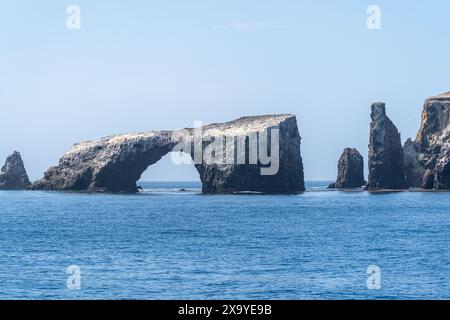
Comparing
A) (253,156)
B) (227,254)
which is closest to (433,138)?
(253,156)

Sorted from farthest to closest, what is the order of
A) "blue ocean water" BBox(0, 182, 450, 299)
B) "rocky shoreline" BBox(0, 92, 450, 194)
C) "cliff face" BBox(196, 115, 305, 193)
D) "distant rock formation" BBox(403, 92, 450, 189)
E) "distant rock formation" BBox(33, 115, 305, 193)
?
"distant rock formation" BBox(403, 92, 450, 189) < "rocky shoreline" BBox(0, 92, 450, 194) < "distant rock formation" BBox(33, 115, 305, 193) < "cliff face" BBox(196, 115, 305, 193) < "blue ocean water" BBox(0, 182, 450, 299)

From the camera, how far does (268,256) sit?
185 feet

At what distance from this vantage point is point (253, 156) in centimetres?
16912

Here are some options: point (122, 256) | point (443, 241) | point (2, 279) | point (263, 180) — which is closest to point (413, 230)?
point (443, 241)

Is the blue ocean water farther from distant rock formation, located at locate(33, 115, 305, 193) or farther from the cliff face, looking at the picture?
distant rock formation, located at locate(33, 115, 305, 193)

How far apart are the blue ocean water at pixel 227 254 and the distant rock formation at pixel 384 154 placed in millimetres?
77519

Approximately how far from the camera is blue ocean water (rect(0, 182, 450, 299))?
4072 centimetres

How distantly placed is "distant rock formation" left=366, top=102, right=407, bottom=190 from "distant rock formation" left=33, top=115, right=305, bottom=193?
19.7 metres

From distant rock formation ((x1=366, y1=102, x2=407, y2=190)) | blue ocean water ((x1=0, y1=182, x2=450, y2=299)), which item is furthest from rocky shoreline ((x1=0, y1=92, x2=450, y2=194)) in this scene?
blue ocean water ((x1=0, y1=182, x2=450, y2=299))

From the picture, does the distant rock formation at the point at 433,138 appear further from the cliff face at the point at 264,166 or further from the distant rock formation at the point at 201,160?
the cliff face at the point at 264,166

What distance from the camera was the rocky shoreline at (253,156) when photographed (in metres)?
167

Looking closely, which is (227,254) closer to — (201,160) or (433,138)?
(201,160)

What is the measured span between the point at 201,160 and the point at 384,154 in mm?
44265
